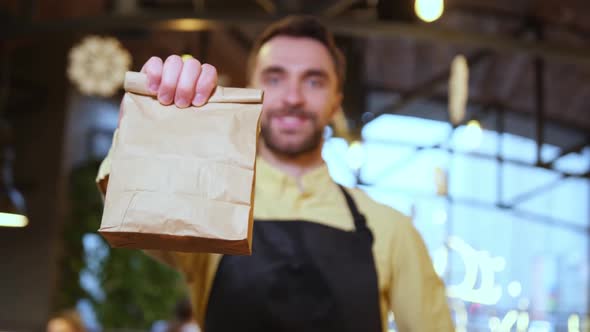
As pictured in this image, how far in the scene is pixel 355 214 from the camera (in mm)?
Result: 1555

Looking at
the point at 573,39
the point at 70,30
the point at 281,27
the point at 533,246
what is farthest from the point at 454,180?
the point at 281,27

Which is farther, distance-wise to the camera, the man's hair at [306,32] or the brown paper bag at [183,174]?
the man's hair at [306,32]

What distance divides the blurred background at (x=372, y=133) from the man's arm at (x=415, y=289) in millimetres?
640

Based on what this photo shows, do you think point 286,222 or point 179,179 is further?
point 286,222

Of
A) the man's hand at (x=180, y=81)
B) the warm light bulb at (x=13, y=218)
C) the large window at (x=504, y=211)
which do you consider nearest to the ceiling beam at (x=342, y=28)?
the warm light bulb at (x=13, y=218)

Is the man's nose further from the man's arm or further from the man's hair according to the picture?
the man's arm

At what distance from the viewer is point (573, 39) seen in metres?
7.40

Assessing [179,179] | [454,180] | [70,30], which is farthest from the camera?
[454,180]

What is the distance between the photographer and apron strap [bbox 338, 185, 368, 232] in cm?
153

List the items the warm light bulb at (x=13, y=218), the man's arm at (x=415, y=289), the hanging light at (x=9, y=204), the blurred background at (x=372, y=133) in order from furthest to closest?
the blurred background at (x=372, y=133), the hanging light at (x=9, y=204), the warm light bulb at (x=13, y=218), the man's arm at (x=415, y=289)

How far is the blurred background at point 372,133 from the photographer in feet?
16.5

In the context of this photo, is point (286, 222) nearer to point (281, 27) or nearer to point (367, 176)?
point (281, 27)

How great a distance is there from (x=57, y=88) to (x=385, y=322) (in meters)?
6.16

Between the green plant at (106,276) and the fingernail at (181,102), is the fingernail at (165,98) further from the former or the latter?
the green plant at (106,276)
